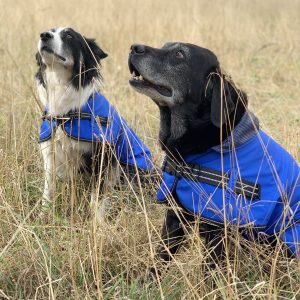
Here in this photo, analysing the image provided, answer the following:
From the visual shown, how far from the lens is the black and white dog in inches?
131

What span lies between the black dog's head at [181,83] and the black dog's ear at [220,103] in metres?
0.07

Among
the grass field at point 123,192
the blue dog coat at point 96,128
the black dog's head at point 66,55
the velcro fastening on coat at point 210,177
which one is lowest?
the grass field at point 123,192

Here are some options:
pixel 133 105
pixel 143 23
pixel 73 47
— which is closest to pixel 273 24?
pixel 143 23

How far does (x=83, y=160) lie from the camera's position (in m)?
3.57

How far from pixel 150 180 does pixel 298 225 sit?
103 centimetres

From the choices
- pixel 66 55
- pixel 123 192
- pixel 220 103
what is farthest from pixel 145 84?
pixel 66 55

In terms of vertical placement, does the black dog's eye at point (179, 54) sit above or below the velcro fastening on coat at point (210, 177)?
above

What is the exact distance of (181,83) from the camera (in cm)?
270

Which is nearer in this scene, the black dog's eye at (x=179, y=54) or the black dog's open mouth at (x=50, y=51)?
the black dog's eye at (x=179, y=54)

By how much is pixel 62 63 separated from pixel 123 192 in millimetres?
1163

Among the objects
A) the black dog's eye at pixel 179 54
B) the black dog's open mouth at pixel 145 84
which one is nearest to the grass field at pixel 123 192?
the black dog's open mouth at pixel 145 84

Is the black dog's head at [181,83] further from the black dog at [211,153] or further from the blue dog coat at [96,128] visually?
the blue dog coat at [96,128]

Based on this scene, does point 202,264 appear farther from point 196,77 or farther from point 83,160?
point 83,160

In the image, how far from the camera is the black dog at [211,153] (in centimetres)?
245
